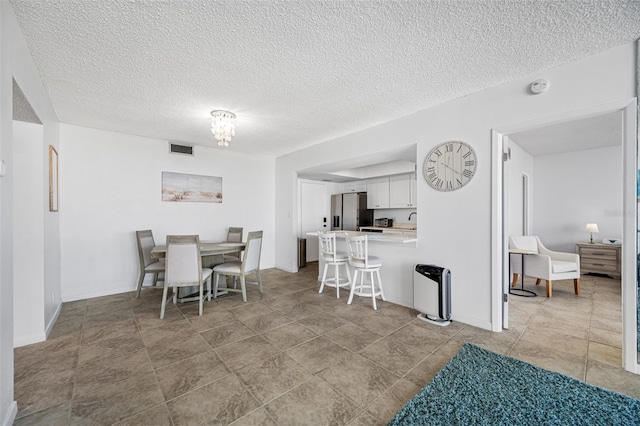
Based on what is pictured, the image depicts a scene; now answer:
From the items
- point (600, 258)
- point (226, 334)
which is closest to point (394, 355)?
point (226, 334)

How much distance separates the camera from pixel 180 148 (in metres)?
4.69

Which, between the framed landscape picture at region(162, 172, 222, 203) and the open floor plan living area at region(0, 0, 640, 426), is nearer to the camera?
the open floor plan living area at region(0, 0, 640, 426)

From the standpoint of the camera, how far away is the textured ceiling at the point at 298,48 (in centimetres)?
167

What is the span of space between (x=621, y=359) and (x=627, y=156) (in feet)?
5.39

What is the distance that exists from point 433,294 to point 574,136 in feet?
13.1

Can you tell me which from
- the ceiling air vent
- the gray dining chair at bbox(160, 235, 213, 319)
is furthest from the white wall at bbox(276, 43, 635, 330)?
the ceiling air vent

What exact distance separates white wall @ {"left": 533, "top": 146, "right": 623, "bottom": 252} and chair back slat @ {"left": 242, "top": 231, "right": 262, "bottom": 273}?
236 inches

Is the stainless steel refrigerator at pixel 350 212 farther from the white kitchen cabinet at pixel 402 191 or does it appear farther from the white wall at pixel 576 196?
the white wall at pixel 576 196

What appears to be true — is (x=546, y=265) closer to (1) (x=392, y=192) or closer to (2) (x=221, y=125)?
(1) (x=392, y=192)

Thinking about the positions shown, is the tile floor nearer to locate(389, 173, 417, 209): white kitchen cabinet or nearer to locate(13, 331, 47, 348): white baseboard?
locate(13, 331, 47, 348): white baseboard

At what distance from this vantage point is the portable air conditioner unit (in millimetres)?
2857

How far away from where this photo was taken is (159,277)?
172 inches

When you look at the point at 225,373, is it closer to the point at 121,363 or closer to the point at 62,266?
the point at 121,363

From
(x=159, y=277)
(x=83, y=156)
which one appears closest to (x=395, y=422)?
(x=159, y=277)
